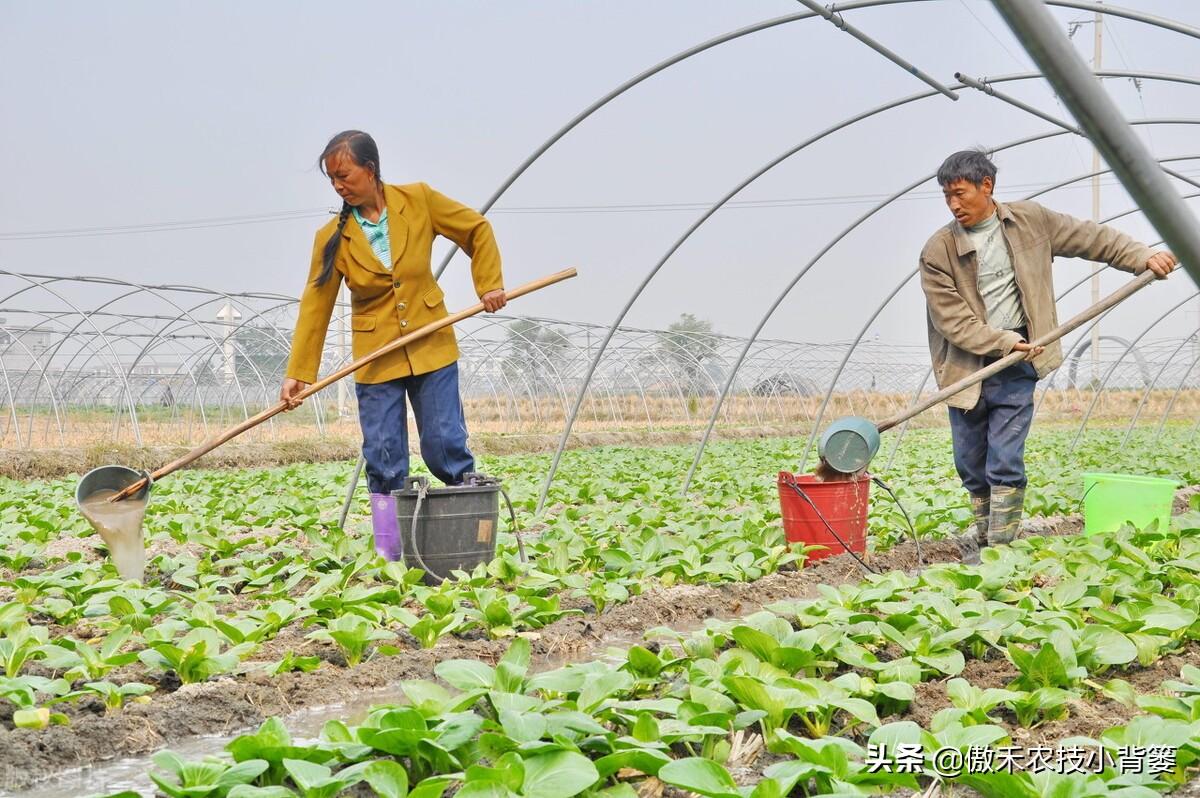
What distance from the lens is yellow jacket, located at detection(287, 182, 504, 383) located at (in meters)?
4.78

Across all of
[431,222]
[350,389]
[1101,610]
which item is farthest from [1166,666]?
[350,389]

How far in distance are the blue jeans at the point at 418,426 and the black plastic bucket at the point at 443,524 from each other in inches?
11.0

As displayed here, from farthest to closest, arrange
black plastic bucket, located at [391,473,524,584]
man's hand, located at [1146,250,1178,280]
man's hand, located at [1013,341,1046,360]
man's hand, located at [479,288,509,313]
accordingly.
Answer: man's hand, located at [1013,341,1046,360]
man's hand, located at [479,288,509,313]
black plastic bucket, located at [391,473,524,584]
man's hand, located at [1146,250,1178,280]

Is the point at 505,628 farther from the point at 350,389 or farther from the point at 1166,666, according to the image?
the point at 350,389

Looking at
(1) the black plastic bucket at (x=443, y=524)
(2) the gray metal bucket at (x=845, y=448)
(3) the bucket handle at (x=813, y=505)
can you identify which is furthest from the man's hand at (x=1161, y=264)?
(1) the black plastic bucket at (x=443, y=524)

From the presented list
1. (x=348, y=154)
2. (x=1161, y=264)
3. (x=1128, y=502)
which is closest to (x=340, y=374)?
(x=348, y=154)

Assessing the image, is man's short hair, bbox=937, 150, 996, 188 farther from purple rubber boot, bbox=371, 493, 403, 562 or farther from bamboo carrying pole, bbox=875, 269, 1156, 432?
purple rubber boot, bbox=371, 493, 403, 562

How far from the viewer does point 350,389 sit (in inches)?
1008

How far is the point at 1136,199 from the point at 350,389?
25358 millimetres

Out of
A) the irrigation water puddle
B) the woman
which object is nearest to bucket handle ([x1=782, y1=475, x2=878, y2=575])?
the woman

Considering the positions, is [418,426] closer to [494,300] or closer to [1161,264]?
[494,300]

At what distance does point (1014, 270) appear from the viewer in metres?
5.05

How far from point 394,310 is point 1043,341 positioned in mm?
2699

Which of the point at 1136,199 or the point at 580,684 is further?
the point at 580,684
